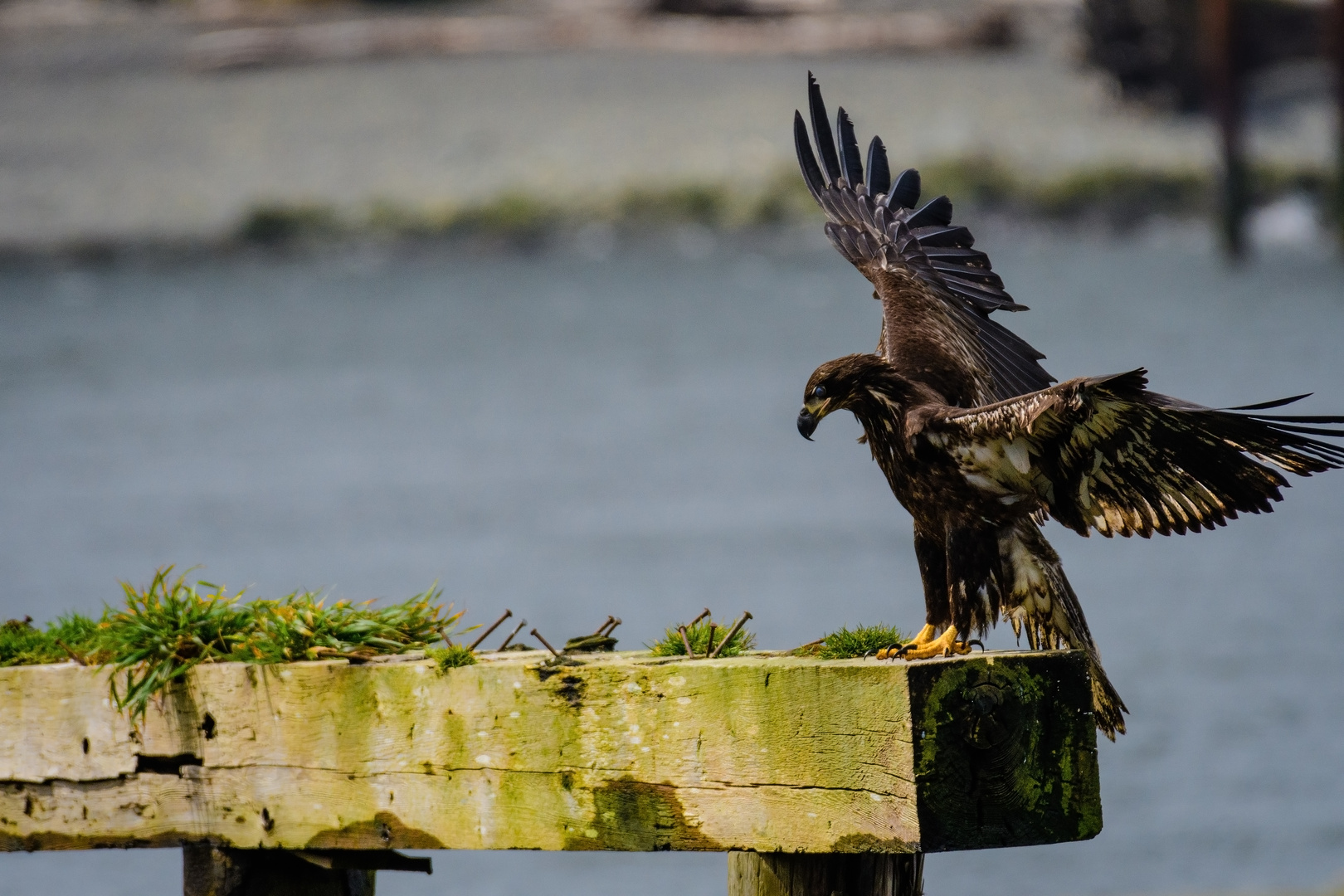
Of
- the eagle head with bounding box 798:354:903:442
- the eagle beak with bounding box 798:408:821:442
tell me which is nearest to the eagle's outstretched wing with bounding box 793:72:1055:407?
the eagle head with bounding box 798:354:903:442

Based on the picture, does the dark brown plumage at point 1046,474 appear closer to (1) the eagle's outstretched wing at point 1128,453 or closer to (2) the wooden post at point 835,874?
(1) the eagle's outstretched wing at point 1128,453

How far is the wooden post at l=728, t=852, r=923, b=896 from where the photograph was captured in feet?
8.64

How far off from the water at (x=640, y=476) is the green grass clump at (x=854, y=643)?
6897mm

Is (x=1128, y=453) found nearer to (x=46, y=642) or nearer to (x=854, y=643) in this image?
(x=854, y=643)

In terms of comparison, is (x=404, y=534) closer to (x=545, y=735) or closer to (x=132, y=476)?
(x=132, y=476)

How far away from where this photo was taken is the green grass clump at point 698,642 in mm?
2797

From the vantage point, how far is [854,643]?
275 centimetres

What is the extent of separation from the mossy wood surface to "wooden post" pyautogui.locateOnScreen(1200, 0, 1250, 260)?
70.0ft

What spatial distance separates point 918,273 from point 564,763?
6.58ft

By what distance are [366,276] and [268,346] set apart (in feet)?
12.6

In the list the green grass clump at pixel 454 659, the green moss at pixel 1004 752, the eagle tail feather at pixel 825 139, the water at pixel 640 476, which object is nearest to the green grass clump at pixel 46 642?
the green grass clump at pixel 454 659

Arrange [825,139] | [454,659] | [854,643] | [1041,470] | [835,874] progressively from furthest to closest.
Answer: [825,139]
[1041,470]
[454,659]
[854,643]
[835,874]

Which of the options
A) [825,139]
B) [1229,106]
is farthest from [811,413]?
[1229,106]

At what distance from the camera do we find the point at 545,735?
279cm
